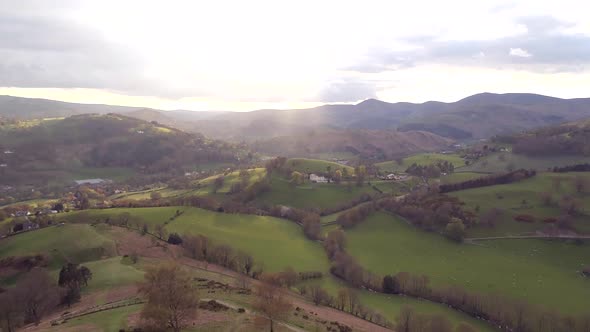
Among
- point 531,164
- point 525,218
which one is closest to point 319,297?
point 525,218

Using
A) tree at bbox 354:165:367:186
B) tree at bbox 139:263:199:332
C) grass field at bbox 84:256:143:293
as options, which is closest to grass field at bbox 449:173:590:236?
tree at bbox 354:165:367:186

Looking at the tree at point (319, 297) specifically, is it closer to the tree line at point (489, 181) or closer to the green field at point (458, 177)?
the tree line at point (489, 181)

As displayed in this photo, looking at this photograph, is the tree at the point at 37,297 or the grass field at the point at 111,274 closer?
the tree at the point at 37,297

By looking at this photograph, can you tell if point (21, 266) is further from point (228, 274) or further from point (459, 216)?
point (459, 216)

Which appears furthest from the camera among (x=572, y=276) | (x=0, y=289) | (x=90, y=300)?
(x=572, y=276)

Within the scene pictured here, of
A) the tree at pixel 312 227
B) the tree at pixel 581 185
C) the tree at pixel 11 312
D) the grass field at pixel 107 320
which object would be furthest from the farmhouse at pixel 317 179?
the tree at pixel 11 312

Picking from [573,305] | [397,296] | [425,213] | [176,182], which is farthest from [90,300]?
[176,182]

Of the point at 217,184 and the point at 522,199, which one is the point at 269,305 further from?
the point at 217,184
